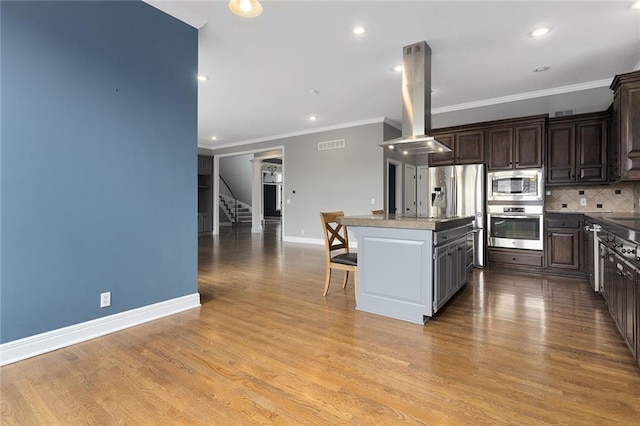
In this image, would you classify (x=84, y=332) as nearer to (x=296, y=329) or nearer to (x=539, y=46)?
(x=296, y=329)

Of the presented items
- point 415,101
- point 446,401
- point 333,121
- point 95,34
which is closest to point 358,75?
point 415,101

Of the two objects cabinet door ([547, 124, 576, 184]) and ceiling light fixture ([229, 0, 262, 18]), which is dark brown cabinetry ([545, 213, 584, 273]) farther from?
ceiling light fixture ([229, 0, 262, 18])

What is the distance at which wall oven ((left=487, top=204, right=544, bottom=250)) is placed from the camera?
15.4 feet

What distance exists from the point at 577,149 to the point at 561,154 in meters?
0.20

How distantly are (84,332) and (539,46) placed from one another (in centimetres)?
549

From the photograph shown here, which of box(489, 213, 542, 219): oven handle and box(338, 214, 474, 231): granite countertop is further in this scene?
box(489, 213, 542, 219): oven handle

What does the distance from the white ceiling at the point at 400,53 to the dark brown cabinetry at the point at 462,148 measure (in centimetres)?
70

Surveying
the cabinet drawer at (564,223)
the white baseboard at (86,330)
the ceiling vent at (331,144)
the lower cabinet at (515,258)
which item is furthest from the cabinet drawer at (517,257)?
the white baseboard at (86,330)

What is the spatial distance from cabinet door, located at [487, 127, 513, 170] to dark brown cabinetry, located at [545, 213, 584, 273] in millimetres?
1001

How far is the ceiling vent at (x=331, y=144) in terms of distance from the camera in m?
7.61

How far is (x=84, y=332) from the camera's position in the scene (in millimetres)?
2424

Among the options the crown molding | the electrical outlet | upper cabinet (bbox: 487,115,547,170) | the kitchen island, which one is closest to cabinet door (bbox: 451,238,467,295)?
the kitchen island

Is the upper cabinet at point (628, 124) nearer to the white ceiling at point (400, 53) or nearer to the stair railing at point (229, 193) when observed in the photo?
the white ceiling at point (400, 53)

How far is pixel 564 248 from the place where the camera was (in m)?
4.53
